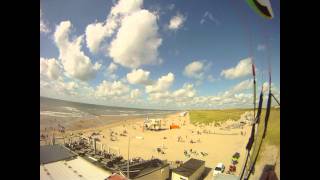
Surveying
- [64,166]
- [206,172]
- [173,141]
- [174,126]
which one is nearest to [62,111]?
[64,166]

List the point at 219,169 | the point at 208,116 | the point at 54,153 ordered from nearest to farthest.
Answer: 1. the point at 54,153
2. the point at 219,169
3. the point at 208,116

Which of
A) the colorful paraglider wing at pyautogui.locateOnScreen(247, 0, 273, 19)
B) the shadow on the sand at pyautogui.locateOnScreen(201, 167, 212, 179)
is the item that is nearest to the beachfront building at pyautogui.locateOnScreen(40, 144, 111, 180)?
the shadow on the sand at pyautogui.locateOnScreen(201, 167, 212, 179)

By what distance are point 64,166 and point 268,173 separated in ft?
9.21

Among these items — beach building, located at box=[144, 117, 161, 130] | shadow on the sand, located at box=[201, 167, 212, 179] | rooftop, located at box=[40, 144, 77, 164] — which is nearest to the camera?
rooftop, located at box=[40, 144, 77, 164]

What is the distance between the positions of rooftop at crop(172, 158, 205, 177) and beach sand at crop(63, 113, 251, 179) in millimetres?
79

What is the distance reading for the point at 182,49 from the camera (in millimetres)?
3250

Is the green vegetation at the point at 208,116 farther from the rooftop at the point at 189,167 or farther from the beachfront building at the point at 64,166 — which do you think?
the beachfront building at the point at 64,166

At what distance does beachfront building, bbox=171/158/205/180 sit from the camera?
10.2 feet

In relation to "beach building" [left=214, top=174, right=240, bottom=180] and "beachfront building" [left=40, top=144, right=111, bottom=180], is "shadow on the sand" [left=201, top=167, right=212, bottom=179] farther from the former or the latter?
"beachfront building" [left=40, top=144, right=111, bottom=180]

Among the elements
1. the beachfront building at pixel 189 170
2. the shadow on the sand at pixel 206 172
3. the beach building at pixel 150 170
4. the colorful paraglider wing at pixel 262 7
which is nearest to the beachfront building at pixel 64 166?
the beach building at pixel 150 170

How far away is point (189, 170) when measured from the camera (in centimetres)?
329

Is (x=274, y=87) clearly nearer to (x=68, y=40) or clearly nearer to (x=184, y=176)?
(x=184, y=176)

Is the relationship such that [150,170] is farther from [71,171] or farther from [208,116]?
[208,116]
